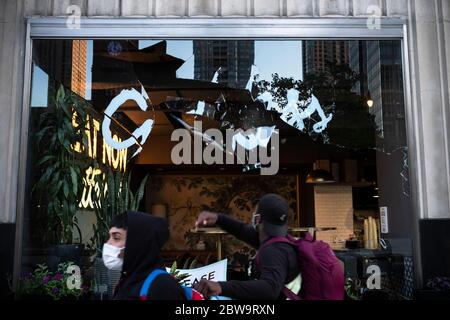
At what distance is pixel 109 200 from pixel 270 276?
353 cm

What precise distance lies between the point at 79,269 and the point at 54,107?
1.79 meters

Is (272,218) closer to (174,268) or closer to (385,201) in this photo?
(174,268)

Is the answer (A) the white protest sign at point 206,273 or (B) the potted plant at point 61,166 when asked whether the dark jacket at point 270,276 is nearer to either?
(A) the white protest sign at point 206,273

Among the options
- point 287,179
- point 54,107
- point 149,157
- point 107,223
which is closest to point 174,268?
point 107,223

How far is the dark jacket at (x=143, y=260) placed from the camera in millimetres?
3098

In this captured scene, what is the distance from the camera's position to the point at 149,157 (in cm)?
731

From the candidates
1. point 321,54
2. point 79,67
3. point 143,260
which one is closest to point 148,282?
point 143,260

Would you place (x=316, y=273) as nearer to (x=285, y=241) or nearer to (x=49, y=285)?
(x=285, y=241)

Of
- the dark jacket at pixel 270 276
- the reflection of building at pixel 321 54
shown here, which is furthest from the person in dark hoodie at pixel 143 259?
the reflection of building at pixel 321 54

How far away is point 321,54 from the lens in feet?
21.5

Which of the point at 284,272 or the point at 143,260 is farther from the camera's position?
the point at 284,272

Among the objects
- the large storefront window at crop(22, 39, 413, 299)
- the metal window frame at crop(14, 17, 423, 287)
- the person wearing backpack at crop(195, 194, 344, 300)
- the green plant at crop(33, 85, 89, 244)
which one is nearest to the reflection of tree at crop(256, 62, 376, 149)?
the large storefront window at crop(22, 39, 413, 299)

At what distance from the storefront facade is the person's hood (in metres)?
2.95

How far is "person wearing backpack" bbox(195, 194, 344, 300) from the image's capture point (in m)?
3.32
